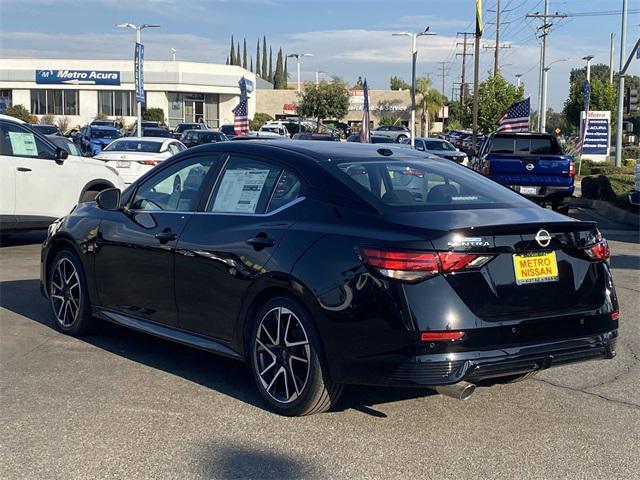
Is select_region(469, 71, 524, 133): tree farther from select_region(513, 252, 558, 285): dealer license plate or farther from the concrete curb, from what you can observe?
select_region(513, 252, 558, 285): dealer license plate

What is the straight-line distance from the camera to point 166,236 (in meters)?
5.88

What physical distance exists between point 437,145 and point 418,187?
2663 cm

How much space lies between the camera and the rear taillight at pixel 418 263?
4449mm

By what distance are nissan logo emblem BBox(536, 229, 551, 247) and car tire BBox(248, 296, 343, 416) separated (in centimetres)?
137

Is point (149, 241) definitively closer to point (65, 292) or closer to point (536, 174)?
point (65, 292)

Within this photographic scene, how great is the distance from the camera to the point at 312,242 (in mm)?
4879

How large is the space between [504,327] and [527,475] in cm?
79

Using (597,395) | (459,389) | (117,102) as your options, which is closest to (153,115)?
(117,102)

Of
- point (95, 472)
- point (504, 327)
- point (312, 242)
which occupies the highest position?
point (312, 242)

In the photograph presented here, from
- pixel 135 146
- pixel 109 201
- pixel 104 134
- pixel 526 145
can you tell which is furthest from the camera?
pixel 104 134

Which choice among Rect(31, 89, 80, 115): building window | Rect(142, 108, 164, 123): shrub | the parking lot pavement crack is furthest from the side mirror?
Rect(31, 89, 80, 115): building window

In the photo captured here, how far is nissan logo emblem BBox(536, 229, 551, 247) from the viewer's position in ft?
15.5

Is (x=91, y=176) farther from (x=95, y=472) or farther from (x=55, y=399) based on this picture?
(x=95, y=472)

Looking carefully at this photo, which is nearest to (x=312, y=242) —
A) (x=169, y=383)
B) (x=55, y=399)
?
(x=169, y=383)
